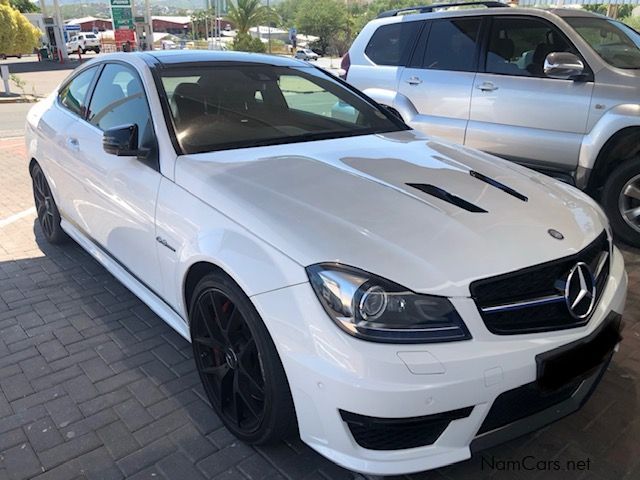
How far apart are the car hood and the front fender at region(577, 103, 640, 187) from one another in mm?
1974

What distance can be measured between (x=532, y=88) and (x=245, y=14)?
97.3ft

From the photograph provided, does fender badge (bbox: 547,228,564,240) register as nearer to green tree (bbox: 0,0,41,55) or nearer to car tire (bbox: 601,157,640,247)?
car tire (bbox: 601,157,640,247)

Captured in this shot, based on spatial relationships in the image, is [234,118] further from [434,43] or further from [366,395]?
[434,43]

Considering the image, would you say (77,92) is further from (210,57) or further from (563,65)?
(563,65)

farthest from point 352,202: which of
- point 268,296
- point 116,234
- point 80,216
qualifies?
point 80,216

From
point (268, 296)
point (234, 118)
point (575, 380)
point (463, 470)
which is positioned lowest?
point (463, 470)

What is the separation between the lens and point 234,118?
3164 mm

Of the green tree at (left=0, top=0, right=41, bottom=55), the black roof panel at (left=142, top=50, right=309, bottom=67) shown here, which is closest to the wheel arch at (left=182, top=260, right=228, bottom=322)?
the black roof panel at (left=142, top=50, right=309, bottom=67)

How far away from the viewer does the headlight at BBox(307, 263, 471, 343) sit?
187 centimetres

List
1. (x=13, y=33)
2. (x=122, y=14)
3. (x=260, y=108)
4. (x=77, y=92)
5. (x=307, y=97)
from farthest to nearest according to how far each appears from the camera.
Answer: (x=122, y=14) < (x=13, y=33) < (x=77, y=92) < (x=307, y=97) < (x=260, y=108)

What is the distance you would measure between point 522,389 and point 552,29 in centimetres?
417

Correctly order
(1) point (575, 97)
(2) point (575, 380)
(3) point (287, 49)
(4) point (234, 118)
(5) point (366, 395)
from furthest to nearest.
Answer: (3) point (287, 49), (1) point (575, 97), (4) point (234, 118), (2) point (575, 380), (5) point (366, 395)

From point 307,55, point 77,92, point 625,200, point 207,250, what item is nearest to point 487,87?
point 625,200

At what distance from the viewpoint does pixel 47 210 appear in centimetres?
458
